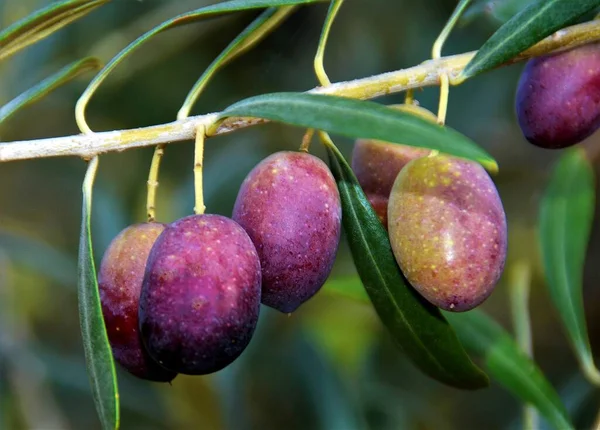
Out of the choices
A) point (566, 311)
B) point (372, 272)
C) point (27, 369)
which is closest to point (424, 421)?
point (566, 311)

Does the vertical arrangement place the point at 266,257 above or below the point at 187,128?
below

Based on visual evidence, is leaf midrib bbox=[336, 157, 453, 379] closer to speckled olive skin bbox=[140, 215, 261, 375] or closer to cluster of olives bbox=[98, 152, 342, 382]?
cluster of olives bbox=[98, 152, 342, 382]

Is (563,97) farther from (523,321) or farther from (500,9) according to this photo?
(523,321)

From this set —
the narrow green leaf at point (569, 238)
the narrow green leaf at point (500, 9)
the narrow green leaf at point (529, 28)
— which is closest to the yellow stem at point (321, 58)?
the narrow green leaf at point (529, 28)

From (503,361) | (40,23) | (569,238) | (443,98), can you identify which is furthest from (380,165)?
(569,238)

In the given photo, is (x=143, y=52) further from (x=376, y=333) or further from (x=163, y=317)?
(x=163, y=317)

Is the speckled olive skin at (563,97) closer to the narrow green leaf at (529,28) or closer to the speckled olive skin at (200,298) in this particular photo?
the narrow green leaf at (529,28)

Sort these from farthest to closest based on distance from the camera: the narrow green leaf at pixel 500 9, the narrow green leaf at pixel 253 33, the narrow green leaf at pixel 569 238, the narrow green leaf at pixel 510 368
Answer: the narrow green leaf at pixel 569 238, the narrow green leaf at pixel 510 368, the narrow green leaf at pixel 500 9, the narrow green leaf at pixel 253 33
